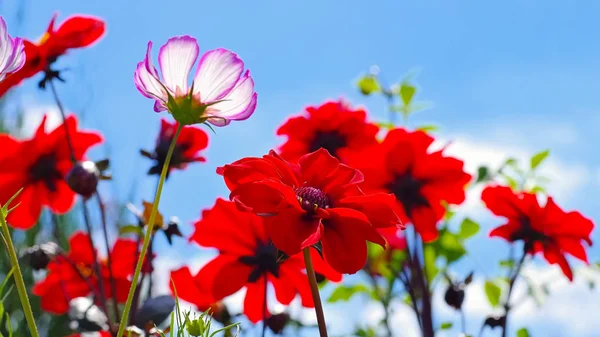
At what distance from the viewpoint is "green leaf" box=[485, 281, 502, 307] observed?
0.99m

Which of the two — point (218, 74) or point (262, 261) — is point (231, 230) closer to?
point (262, 261)

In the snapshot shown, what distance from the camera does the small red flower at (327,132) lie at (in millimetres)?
890

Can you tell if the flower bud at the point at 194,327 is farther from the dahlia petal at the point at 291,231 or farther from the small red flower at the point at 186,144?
the small red flower at the point at 186,144

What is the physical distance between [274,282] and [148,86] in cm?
29

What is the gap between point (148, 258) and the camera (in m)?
0.74

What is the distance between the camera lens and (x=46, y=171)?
861 mm

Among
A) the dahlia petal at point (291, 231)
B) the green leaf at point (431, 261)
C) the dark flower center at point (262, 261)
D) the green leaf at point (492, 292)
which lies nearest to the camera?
the dahlia petal at point (291, 231)

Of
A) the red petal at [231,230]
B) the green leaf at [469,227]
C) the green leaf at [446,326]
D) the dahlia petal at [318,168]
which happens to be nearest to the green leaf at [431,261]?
the green leaf at [469,227]

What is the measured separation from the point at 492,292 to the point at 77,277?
1.72 feet

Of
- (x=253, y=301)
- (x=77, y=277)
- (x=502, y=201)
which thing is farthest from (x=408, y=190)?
(x=77, y=277)

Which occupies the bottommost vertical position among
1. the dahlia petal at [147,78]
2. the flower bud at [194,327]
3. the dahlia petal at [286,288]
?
the flower bud at [194,327]

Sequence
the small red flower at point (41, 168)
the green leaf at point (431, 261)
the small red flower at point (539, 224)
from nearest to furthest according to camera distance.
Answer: the small red flower at point (539, 224) < the small red flower at point (41, 168) < the green leaf at point (431, 261)

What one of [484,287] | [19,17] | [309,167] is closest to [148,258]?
[309,167]

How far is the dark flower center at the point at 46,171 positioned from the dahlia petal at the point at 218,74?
459 millimetres
